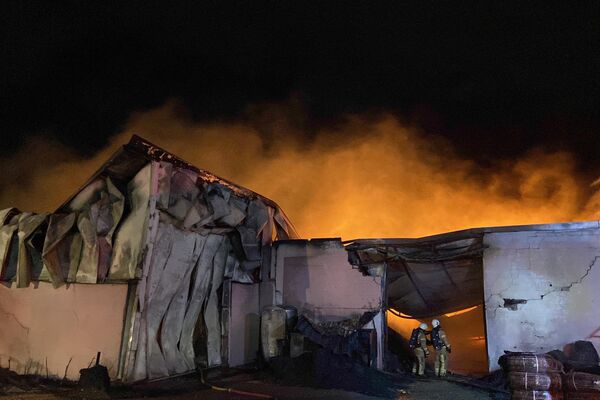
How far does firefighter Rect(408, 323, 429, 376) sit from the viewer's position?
1129cm

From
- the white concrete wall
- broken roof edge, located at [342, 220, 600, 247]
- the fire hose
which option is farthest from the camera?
the white concrete wall

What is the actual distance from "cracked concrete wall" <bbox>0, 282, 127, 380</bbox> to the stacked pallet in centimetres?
774

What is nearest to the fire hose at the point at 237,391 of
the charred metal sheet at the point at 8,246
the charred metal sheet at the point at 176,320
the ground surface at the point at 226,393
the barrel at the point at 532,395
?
the ground surface at the point at 226,393

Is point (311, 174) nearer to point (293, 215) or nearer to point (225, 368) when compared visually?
point (293, 215)

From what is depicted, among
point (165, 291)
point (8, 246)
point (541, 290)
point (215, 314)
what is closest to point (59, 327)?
point (8, 246)

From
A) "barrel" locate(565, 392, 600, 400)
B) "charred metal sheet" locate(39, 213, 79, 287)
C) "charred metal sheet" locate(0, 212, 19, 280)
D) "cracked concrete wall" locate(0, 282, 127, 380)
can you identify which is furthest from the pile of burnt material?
"charred metal sheet" locate(0, 212, 19, 280)

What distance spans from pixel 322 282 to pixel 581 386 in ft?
20.3

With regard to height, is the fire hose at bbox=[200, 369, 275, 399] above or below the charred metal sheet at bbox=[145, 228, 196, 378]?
below

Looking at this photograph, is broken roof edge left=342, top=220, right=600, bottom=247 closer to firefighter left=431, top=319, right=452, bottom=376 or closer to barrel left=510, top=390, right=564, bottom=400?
firefighter left=431, top=319, right=452, bottom=376

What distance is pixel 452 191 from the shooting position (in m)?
21.4

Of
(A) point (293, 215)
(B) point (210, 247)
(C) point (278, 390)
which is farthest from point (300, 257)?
(A) point (293, 215)

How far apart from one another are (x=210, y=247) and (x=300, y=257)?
2.61 m

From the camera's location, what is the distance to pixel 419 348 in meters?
11.5

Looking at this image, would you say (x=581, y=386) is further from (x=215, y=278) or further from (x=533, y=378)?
(x=215, y=278)
